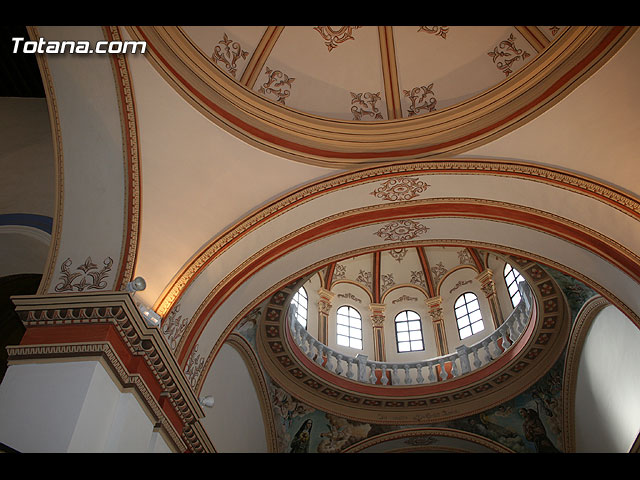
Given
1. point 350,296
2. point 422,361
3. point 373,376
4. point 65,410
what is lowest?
point 65,410

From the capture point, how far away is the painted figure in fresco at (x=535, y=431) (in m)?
12.7

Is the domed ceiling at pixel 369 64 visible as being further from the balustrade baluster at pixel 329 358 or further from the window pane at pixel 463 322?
the window pane at pixel 463 322

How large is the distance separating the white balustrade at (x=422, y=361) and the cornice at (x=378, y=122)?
572 centimetres

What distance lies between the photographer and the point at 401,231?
31.8 ft

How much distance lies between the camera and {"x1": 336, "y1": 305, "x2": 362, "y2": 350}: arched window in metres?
14.9

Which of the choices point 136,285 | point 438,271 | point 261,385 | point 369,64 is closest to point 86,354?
point 136,285

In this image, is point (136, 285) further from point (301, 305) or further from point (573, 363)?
point (573, 363)

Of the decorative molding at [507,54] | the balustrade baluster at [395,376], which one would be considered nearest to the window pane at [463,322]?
the balustrade baluster at [395,376]

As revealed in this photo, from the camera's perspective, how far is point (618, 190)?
25.0 feet

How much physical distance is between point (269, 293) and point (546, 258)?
4758 millimetres

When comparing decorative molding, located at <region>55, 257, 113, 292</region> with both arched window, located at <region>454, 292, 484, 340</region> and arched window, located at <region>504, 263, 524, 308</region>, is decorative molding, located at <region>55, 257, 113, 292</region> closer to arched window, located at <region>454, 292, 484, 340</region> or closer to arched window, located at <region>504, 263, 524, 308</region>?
arched window, located at <region>504, 263, 524, 308</region>

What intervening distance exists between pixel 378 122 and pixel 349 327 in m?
8.05
